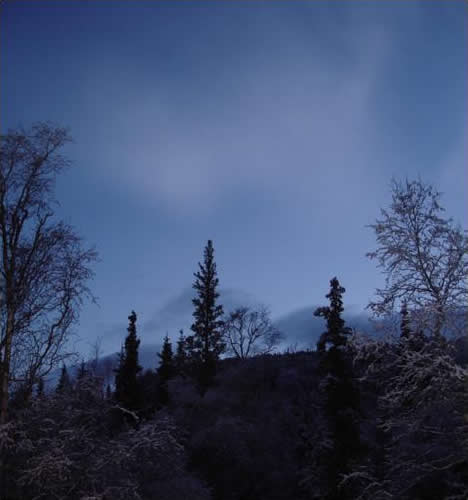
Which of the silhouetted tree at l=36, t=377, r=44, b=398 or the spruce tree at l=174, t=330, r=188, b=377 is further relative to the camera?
the spruce tree at l=174, t=330, r=188, b=377

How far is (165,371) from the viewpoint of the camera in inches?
2077

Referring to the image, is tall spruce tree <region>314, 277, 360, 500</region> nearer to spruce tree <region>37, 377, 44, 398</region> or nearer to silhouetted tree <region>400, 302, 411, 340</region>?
silhouetted tree <region>400, 302, 411, 340</region>

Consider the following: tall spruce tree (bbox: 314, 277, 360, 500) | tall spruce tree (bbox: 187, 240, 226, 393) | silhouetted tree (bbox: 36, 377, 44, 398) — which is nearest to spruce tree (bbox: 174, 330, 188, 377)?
tall spruce tree (bbox: 187, 240, 226, 393)

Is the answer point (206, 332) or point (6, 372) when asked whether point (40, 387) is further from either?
point (206, 332)

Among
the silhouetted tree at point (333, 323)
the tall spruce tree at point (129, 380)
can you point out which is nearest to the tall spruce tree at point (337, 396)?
the silhouetted tree at point (333, 323)

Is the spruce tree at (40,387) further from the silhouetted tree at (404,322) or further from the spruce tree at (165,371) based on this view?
the spruce tree at (165,371)

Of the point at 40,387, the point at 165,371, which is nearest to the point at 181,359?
the point at 165,371

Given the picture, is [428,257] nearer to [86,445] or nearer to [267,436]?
[86,445]

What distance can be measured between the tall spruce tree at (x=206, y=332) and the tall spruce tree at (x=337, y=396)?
73.9ft

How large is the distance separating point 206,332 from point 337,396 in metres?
24.8

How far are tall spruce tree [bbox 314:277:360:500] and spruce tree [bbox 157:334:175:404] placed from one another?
20.9 metres

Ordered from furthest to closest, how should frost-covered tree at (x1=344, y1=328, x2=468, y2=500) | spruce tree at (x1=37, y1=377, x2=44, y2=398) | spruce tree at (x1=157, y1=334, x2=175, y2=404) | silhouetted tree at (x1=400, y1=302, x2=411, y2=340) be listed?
spruce tree at (x1=157, y1=334, x2=175, y2=404) < spruce tree at (x1=37, y1=377, x2=44, y2=398) < silhouetted tree at (x1=400, y1=302, x2=411, y2=340) < frost-covered tree at (x1=344, y1=328, x2=468, y2=500)

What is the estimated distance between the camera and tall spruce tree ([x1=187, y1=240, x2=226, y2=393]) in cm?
5241

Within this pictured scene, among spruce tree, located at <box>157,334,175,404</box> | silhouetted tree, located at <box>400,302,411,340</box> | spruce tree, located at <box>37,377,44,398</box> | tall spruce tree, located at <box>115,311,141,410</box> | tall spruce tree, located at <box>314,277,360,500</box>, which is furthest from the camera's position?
spruce tree, located at <box>157,334,175,404</box>
